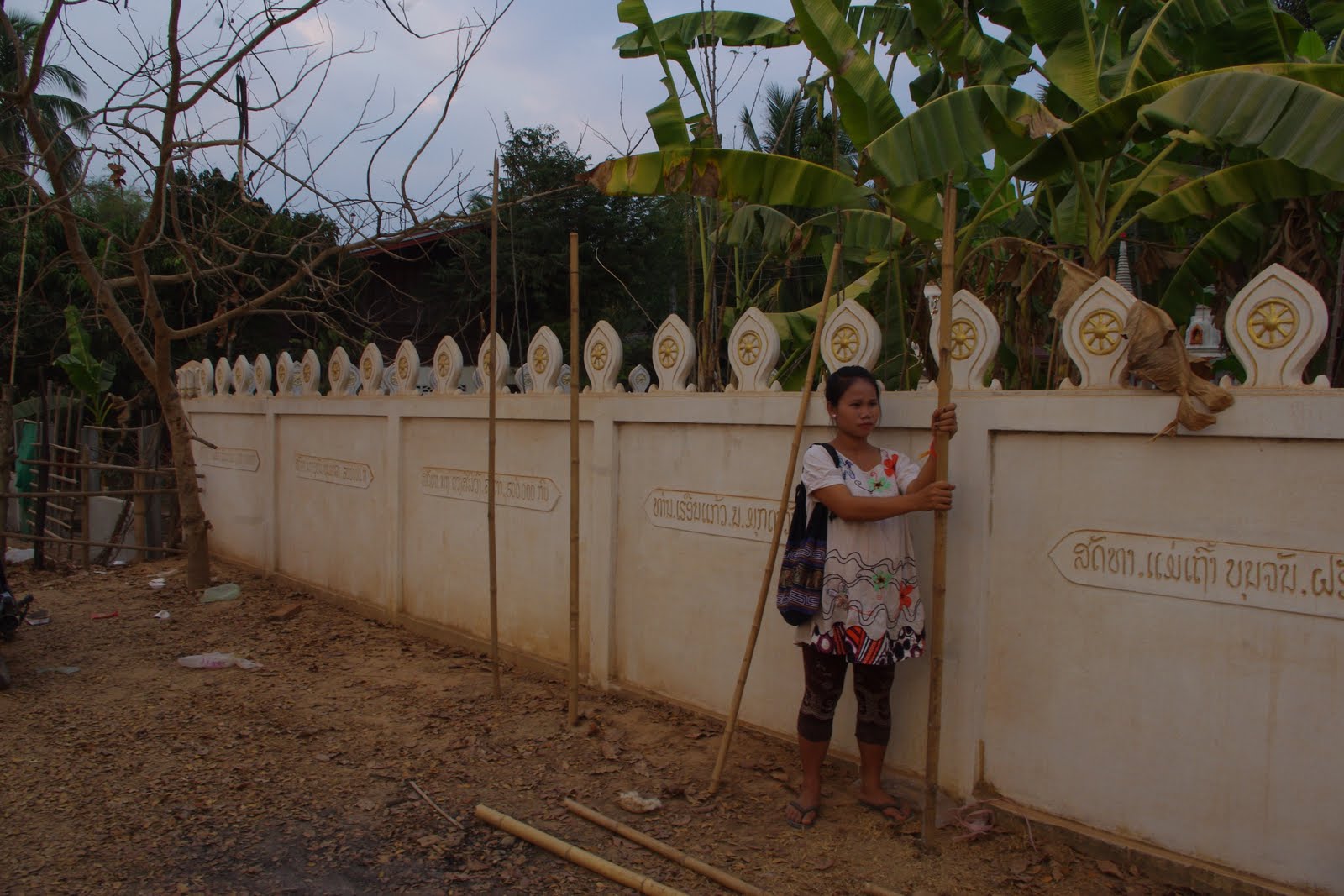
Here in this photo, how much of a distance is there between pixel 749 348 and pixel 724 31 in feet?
10.9

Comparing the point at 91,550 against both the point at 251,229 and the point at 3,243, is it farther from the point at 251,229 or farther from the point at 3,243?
the point at 3,243

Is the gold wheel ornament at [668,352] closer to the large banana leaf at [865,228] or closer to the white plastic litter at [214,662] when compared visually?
the large banana leaf at [865,228]

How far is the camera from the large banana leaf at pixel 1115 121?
373 cm

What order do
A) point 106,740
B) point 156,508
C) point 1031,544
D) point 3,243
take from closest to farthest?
1. point 1031,544
2. point 106,740
3. point 156,508
4. point 3,243

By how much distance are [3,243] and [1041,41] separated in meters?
14.7

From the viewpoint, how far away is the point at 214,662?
18.5ft

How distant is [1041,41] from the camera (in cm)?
520

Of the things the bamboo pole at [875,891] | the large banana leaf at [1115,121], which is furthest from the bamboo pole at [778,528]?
the large banana leaf at [1115,121]

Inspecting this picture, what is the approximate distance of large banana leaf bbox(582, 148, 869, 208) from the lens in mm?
4766

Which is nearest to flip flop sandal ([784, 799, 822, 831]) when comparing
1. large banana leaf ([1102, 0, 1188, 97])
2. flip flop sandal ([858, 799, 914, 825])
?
flip flop sandal ([858, 799, 914, 825])

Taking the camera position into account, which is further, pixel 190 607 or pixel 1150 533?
pixel 190 607

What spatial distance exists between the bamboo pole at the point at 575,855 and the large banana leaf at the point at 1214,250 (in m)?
4.59

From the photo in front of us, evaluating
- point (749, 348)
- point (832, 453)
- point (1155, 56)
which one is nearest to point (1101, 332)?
point (832, 453)

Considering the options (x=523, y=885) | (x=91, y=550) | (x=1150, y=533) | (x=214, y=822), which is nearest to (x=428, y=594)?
(x=214, y=822)
